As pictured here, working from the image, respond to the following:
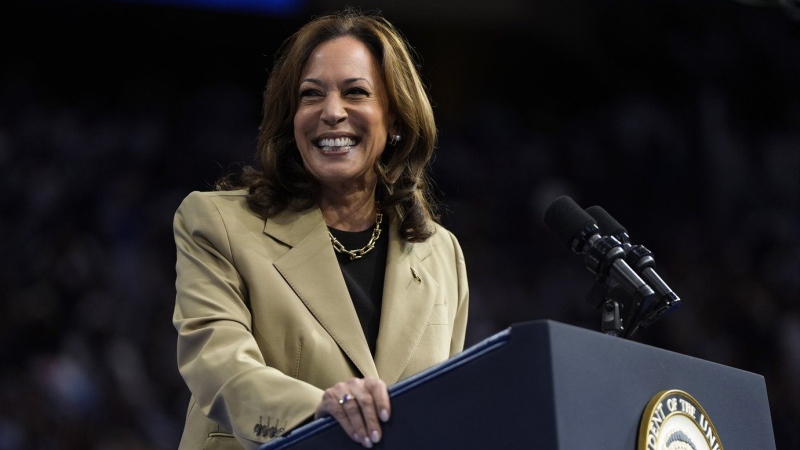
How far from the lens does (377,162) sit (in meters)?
2.27

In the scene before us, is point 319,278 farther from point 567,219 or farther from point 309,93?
point 567,219

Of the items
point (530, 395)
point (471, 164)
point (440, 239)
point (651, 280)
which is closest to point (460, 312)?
point (440, 239)

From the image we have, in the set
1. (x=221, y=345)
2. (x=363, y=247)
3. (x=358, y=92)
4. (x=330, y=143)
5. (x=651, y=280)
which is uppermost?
(x=358, y=92)

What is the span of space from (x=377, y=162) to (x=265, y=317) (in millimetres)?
519

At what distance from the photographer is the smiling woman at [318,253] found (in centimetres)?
177

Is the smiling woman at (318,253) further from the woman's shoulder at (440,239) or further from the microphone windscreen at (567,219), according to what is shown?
the microphone windscreen at (567,219)

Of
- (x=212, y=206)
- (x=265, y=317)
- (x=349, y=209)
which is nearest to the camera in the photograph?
(x=265, y=317)

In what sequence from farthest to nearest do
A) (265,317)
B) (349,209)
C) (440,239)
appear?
(440,239)
(349,209)
(265,317)

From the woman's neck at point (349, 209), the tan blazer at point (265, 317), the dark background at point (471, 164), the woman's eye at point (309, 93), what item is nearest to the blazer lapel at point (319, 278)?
the tan blazer at point (265, 317)

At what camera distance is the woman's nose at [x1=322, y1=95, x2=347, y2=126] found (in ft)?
6.76

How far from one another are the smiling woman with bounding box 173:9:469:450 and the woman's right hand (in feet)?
0.42

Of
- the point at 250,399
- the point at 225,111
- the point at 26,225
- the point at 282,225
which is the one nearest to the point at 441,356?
the point at 282,225

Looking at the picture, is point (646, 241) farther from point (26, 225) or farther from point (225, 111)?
point (26, 225)

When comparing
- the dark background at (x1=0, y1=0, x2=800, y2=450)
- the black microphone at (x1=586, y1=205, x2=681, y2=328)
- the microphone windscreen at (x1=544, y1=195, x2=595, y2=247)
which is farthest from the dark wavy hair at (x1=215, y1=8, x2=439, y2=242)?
the dark background at (x1=0, y1=0, x2=800, y2=450)
